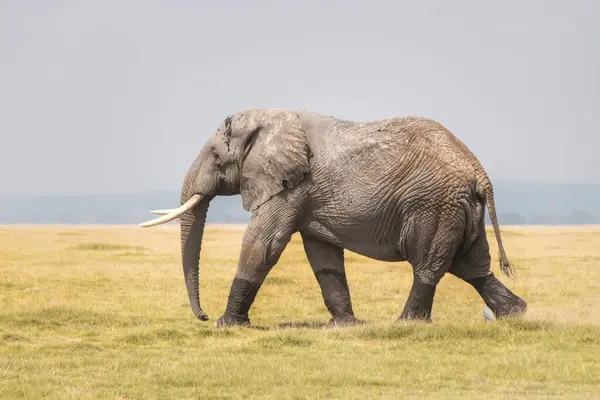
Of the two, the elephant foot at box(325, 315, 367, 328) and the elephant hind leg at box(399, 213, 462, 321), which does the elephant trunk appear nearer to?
the elephant foot at box(325, 315, 367, 328)

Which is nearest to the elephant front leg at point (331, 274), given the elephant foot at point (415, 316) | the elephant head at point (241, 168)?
the elephant head at point (241, 168)

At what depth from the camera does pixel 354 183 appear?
15898mm

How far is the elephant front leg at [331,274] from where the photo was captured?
670 inches

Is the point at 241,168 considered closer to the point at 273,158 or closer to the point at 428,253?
the point at 273,158

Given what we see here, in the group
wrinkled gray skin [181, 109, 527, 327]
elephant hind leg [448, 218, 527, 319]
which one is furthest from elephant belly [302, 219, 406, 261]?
elephant hind leg [448, 218, 527, 319]

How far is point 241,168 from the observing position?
55.9 ft

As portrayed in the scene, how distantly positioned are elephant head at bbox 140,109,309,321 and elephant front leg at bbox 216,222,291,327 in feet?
1.70

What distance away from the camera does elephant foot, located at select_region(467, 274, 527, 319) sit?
16.5 metres

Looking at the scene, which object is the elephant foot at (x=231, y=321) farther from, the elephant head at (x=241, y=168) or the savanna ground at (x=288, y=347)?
the elephant head at (x=241, y=168)

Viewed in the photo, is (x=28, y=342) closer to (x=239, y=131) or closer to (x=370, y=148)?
(x=239, y=131)

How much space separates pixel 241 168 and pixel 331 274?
2.33 metres

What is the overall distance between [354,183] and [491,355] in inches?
154

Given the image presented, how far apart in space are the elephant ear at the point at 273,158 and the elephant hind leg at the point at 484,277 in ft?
9.56

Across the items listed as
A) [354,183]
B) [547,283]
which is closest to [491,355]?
[354,183]
